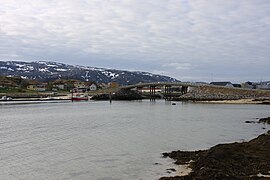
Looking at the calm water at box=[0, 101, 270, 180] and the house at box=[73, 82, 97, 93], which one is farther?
the house at box=[73, 82, 97, 93]

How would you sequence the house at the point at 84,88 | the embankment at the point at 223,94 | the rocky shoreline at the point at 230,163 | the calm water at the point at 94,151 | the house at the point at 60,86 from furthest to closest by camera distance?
the house at the point at 60,86, the house at the point at 84,88, the embankment at the point at 223,94, the calm water at the point at 94,151, the rocky shoreline at the point at 230,163

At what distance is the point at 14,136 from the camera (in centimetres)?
2308

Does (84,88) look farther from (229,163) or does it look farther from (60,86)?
(229,163)

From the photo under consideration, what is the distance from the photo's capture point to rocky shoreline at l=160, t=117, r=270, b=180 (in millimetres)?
10578

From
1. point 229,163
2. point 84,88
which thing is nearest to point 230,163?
point 229,163

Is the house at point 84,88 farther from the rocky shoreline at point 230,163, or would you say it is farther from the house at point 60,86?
the rocky shoreline at point 230,163

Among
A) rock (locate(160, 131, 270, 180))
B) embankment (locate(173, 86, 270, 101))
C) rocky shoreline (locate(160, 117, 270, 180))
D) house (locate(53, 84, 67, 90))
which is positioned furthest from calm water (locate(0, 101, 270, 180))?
house (locate(53, 84, 67, 90))

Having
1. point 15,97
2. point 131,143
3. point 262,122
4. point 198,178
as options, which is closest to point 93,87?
point 15,97

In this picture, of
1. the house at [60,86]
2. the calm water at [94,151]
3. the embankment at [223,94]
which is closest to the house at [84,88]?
the house at [60,86]

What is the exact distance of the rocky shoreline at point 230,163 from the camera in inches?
416

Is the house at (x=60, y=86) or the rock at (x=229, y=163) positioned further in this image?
the house at (x=60, y=86)

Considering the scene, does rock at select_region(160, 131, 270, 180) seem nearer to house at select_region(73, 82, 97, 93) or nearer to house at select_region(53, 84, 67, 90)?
house at select_region(73, 82, 97, 93)

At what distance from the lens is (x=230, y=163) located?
11.8 m

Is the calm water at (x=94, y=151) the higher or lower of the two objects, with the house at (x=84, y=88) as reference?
lower
